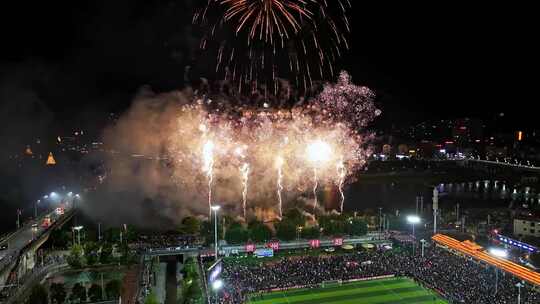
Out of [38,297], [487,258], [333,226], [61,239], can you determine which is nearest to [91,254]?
[61,239]

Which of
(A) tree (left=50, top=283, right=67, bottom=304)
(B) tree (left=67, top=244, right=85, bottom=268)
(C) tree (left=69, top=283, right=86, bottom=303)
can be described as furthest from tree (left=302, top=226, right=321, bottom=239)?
(A) tree (left=50, top=283, right=67, bottom=304)

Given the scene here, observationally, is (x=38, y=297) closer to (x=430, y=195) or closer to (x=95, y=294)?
(x=95, y=294)

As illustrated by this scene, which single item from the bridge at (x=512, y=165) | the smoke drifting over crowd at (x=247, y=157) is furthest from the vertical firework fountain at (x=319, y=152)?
the bridge at (x=512, y=165)

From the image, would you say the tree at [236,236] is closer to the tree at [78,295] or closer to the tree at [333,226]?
the tree at [333,226]

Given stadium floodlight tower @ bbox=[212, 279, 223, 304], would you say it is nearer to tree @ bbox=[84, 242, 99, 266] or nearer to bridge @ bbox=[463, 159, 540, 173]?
tree @ bbox=[84, 242, 99, 266]

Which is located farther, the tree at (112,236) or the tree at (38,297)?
the tree at (112,236)

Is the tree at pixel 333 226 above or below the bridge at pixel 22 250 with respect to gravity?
above
